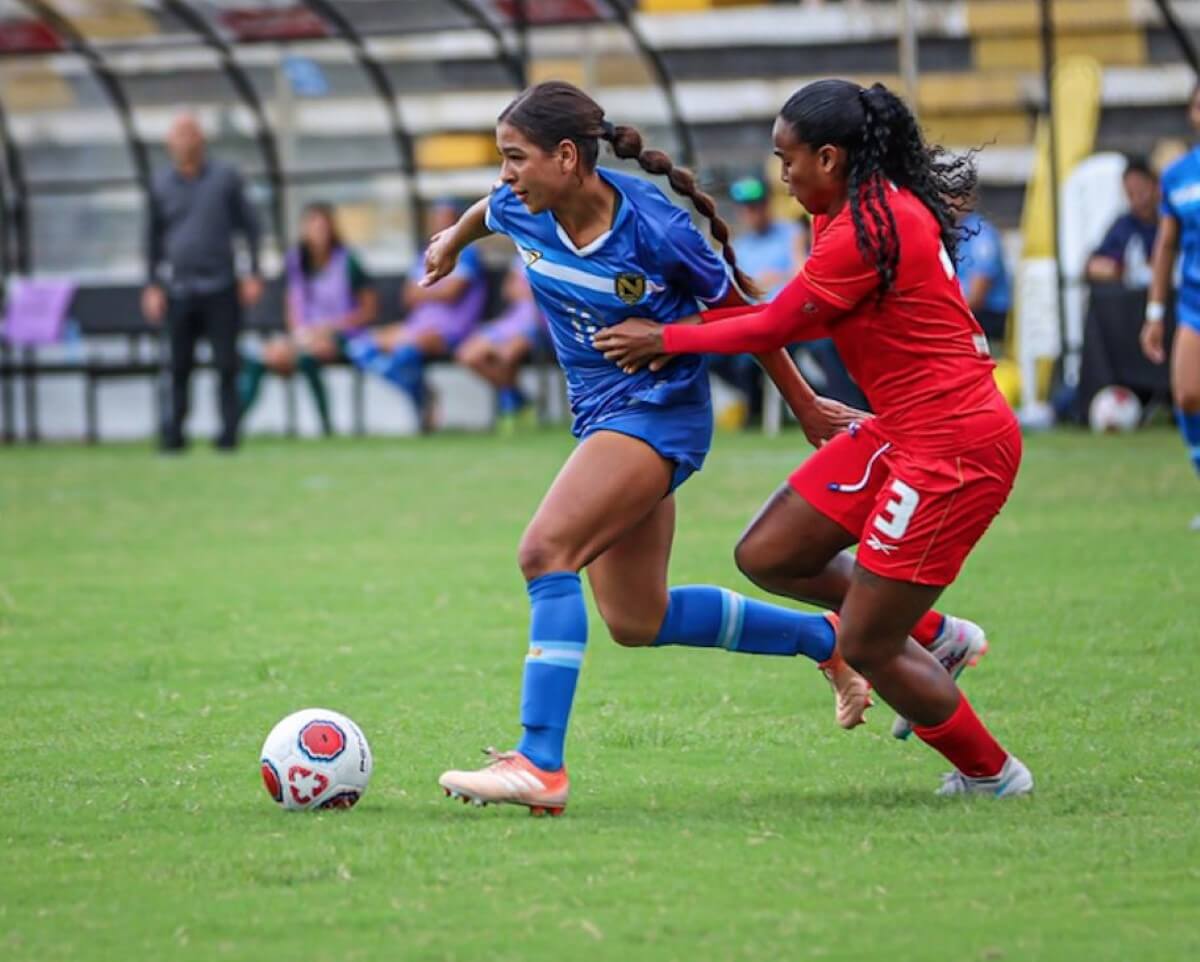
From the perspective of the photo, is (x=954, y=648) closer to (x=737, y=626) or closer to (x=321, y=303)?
(x=737, y=626)

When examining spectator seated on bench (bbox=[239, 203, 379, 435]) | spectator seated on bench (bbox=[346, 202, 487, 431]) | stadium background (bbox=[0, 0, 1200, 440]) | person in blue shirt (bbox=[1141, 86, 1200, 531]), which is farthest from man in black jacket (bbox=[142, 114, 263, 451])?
person in blue shirt (bbox=[1141, 86, 1200, 531])

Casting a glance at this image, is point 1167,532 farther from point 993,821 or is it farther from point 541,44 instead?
point 541,44

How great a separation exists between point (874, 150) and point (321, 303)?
50.0ft

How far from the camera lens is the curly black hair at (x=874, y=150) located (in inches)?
205

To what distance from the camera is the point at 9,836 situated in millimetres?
5094

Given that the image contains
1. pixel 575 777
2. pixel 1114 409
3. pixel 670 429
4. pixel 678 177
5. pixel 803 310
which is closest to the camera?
pixel 803 310

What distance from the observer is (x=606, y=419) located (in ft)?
18.4

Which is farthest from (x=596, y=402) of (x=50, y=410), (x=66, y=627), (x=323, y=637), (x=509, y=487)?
(x=50, y=410)

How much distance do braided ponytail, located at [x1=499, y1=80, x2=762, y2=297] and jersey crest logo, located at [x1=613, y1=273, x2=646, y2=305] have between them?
0.81 ft

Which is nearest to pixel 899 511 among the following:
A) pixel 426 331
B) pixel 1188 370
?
pixel 1188 370

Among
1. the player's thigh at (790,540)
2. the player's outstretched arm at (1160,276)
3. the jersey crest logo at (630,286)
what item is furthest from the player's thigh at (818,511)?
the player's outstretched arm at (1160,276)

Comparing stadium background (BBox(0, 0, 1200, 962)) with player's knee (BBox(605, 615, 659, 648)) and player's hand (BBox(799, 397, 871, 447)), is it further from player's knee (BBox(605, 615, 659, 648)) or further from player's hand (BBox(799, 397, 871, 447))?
player's hand (BBox(799, 397, 871, 447))

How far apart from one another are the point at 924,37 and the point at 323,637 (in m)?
12.2

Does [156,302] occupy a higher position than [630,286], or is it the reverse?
[630,286]
